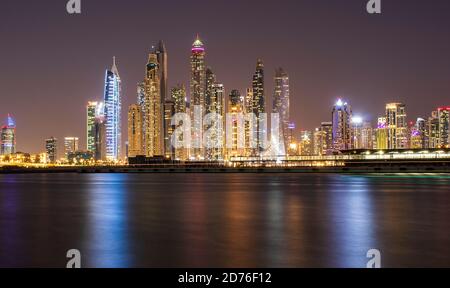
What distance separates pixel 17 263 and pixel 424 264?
11.3m

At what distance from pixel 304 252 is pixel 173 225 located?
27.5 ft

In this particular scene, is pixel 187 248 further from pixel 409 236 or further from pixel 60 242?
pixel 409 236

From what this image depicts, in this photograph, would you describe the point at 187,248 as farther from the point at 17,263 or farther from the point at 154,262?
the point at 17,263

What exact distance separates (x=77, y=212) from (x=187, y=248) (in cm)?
1408

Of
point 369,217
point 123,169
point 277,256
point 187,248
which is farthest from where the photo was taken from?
point 123,169

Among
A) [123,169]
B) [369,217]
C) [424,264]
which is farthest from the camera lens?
[123,169]

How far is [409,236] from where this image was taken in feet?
66.7

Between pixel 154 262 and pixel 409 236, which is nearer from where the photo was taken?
pixel 154 262

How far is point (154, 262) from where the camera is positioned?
15625mm

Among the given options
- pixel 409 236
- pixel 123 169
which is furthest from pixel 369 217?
pixel 123 169

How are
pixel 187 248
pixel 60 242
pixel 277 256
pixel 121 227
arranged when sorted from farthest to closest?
pixel 121 227
pixel 60 242
pixel 187 248
pixel 277 256
